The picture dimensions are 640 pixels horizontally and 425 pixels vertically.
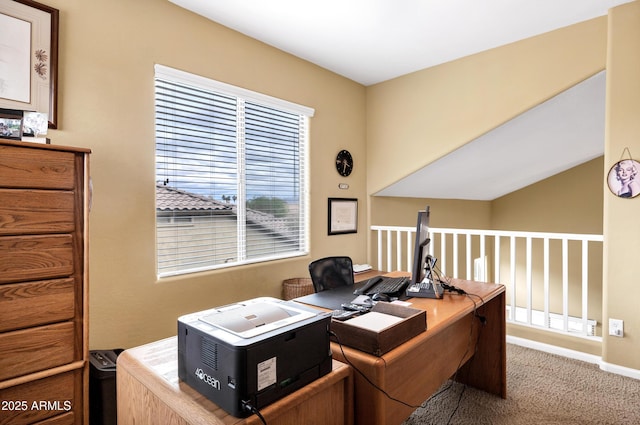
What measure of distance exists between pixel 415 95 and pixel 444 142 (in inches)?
25.5

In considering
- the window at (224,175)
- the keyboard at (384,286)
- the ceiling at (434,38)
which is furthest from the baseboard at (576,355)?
the window at (224,175)

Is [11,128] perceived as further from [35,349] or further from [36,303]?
[35,349]

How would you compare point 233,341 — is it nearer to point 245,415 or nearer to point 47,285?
point 245,415

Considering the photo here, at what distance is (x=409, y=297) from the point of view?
1995 mm

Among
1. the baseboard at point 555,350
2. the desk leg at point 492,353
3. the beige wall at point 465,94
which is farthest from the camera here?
the beige wall at point 465,94

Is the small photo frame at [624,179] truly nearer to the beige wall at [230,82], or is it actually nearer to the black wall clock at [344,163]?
the beige wall at [230,82]

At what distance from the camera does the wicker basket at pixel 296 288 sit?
3.17 meters

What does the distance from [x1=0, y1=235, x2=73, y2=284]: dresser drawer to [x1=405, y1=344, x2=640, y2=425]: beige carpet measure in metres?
2.01

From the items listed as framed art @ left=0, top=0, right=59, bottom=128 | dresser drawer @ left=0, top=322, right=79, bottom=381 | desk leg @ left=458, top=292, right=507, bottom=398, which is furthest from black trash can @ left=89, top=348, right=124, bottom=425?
desk leg @ left=458, top=292, right=507, bottom=398

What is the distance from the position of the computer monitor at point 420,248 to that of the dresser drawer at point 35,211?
1729mm

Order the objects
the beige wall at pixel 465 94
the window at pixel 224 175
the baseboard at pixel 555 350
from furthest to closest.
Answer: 1. the beige wall at pixel 465 94
2. the baseboard at pixel 555 350
3. the window at pixel 224 175

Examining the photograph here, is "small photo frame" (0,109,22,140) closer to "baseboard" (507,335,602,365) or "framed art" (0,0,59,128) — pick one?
"framed art" (0,0,59,128)

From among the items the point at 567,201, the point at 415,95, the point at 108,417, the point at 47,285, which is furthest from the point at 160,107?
the point at 567,201

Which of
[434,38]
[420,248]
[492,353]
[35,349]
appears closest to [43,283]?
[35,349]
